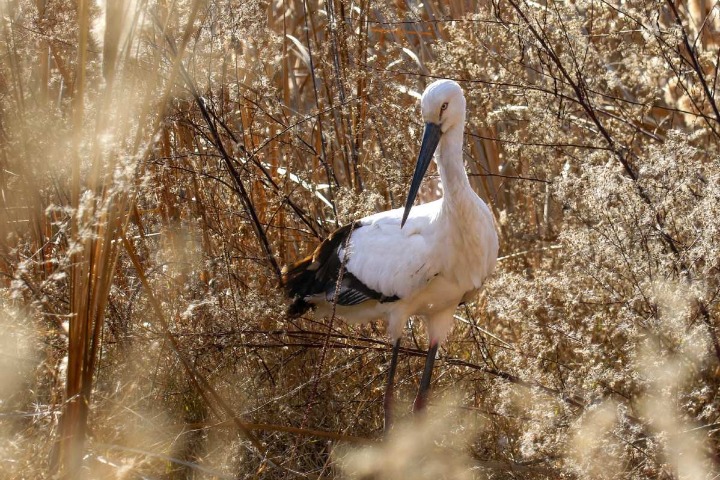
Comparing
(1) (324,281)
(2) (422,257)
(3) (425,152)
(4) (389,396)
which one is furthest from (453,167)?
(4) (389,396)

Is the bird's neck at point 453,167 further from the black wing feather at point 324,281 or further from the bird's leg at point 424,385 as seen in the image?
the bird's leg at point 424,385

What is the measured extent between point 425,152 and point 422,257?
46cm

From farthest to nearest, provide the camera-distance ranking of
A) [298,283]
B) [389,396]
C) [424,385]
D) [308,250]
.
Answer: [308,250] < [298,283] < [424,385] < [389,396]

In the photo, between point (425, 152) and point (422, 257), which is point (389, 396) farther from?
point (425, 152)

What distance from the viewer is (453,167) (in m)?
3.70

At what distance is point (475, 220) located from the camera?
3756mm

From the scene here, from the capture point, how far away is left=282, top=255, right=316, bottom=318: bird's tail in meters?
4.02

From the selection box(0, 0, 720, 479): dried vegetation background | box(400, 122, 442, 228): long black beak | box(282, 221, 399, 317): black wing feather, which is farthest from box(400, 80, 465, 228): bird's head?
box(282, 221, 399, 317): black wing feather

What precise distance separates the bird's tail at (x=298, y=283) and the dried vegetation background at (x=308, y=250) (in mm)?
63

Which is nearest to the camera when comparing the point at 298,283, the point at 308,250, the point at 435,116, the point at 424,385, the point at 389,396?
the point at 435,116

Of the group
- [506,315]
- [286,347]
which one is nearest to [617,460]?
[506,315]

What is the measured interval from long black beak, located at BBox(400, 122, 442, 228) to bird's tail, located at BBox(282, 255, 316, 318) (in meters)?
0.58

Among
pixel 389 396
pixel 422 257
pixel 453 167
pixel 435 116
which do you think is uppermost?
pixel 435 116

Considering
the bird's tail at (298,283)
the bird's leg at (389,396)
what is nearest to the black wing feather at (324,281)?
the bird's tail at (298,283)
